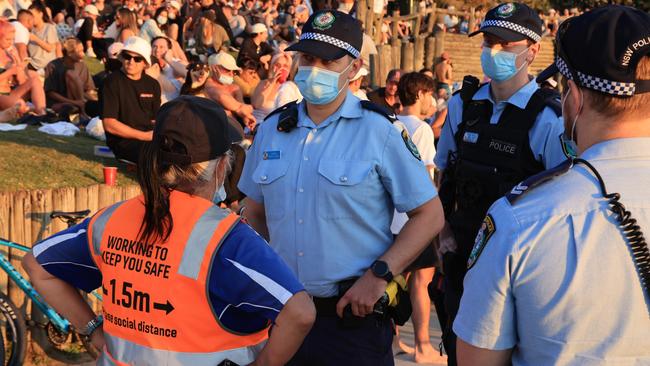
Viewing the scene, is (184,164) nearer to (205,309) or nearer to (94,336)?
(205,309)

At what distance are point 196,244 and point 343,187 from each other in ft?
3.55

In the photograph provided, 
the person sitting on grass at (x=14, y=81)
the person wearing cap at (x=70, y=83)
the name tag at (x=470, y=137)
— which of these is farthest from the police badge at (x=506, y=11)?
the person wearing cap at (x=70, y=83)

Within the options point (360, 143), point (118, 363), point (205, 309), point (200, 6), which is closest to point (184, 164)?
point (205, 309)

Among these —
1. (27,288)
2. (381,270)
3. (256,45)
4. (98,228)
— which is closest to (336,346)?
(381,270)

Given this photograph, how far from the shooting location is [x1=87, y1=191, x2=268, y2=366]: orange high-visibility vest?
2.41 meters

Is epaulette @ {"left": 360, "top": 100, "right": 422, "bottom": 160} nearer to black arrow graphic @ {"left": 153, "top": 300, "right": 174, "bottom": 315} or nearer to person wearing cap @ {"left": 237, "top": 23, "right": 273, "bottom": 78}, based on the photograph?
black arrow graphic @ {"left": 153, "top": 300, "right": 174, "bottom": 315}

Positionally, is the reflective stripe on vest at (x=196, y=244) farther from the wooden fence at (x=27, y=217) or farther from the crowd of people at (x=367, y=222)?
the wooden fence at (x=27, y=217)

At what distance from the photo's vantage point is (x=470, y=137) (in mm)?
4219

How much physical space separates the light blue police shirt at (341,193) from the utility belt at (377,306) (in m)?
0.03

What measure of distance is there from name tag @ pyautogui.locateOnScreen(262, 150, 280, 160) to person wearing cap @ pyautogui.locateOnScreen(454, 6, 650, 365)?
1746 mm

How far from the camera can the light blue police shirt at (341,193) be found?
3.42m

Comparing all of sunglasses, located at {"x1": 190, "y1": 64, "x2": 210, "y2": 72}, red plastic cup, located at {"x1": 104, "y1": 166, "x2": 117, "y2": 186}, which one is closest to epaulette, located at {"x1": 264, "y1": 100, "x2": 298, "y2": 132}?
red plastic cup, located at {"x1": 104, "y1": 166, "x2": 117, "y2": 186}

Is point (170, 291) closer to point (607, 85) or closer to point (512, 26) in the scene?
point (607, 85)

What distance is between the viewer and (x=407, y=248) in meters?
3.46
